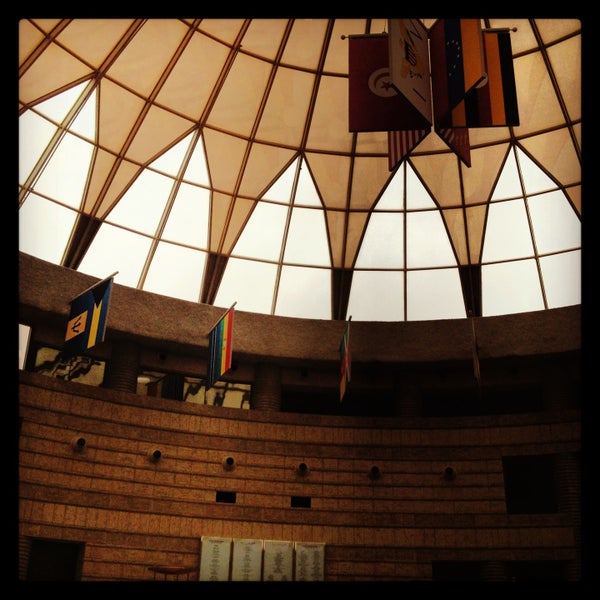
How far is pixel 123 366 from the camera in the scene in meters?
24.9

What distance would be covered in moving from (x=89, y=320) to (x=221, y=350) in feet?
14.3

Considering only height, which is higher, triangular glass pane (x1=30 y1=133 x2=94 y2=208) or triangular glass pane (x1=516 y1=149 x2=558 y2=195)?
triangular glass pane (x1=516 y1=149 x2=558 y2=195)

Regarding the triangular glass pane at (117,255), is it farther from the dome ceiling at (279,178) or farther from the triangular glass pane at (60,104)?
the triangular glass pane at (60,104)

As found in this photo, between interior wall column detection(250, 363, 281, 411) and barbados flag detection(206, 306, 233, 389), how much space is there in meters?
3.85

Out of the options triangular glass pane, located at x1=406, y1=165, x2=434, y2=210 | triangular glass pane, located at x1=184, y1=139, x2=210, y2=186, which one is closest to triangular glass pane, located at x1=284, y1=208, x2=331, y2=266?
triangular glass pane, located at x1=406, y1=165, x2=434, y2=210

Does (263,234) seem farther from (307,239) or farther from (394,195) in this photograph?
(394,195)

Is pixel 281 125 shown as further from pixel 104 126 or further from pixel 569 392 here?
pixel 569 392

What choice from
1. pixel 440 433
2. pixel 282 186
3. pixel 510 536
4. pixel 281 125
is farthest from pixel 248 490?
pixel 281 125

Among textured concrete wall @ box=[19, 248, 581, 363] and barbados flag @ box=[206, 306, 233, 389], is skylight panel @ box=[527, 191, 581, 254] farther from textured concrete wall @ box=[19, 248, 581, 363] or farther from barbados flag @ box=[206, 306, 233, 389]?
barbados flag @ box=[206, 306, 233, 389]

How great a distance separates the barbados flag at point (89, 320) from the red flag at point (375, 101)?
29.4ft

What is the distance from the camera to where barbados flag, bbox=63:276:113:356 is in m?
20.1

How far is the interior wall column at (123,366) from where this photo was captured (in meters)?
24.6

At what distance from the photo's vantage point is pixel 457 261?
2683 centimetres

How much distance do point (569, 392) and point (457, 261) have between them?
6.48 meters
